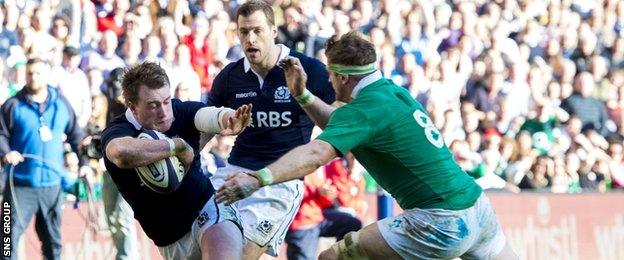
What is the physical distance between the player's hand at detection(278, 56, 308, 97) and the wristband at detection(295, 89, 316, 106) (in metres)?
0.03

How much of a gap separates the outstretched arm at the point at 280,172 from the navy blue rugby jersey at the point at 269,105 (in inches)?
87.3

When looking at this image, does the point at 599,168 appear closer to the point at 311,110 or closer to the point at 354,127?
the point at 311,110

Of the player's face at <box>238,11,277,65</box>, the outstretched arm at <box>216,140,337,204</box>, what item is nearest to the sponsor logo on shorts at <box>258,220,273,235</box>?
the player's face at <box>238,11,277,65</box>

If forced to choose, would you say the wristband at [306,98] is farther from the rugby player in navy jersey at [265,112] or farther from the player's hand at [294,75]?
the rugby player in navy jersey at [265,112]

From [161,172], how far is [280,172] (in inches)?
37.8

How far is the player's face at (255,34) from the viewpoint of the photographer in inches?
392

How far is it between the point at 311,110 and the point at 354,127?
4.34 feet

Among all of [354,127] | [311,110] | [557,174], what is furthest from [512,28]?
[354,127]

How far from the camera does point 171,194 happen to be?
8594mm

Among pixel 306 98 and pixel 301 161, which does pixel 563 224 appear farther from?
pixel 301 161

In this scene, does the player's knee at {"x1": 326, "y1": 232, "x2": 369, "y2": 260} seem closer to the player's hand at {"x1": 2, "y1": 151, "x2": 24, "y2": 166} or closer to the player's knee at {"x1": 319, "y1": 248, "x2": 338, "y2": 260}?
the player's knee at {"x1": 319, "y1": 248, "x2": 338, "y2": 260}

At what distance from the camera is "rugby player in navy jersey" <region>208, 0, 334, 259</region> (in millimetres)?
9984

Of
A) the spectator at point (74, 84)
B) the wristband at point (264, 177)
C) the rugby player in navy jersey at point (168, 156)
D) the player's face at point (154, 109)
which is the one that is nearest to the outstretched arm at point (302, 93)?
the rugby player in navy jersey at point (168, 156)

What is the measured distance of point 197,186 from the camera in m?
8.72
